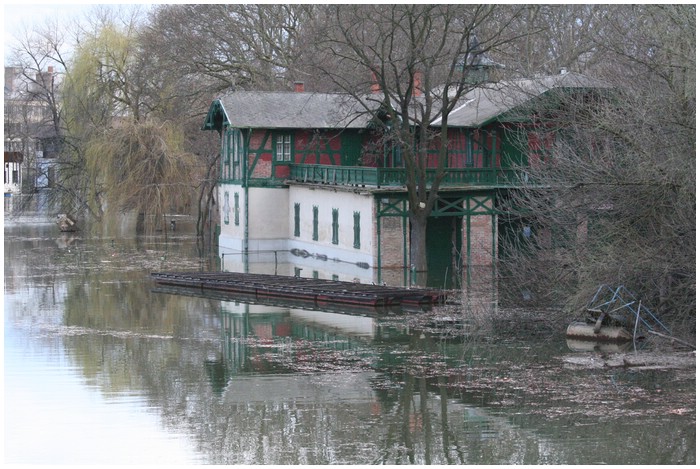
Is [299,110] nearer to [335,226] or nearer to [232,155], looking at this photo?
[232,155]

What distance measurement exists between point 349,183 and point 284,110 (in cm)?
624

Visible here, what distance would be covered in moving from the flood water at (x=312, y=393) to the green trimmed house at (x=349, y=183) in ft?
25.8

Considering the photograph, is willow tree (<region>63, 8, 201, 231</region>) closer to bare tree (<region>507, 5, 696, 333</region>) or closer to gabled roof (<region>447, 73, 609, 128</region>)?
gabled roof (<region>447, 73, 609, 128</region>)

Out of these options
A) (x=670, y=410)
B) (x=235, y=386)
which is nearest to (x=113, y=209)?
(x=235, y=386)

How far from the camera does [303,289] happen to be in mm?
31312

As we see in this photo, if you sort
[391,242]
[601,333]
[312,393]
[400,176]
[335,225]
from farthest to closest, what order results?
[335,225]
[391,242]
[400,176]
[601,333]
[312,393]

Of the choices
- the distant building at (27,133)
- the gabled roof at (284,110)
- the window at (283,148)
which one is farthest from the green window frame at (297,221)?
the distant building at (27,133)

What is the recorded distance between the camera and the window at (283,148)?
44219mm

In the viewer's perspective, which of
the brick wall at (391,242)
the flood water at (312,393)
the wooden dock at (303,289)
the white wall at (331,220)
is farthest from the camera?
the white wall at (331,220)

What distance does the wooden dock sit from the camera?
97.1 feet

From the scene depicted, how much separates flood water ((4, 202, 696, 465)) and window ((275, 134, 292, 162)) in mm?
14558

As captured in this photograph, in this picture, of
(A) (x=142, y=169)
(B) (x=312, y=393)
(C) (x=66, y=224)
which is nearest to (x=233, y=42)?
(A) (x=142, y=169)

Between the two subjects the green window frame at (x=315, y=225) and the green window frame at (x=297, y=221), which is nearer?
the green window frame at (x=315, y=225)

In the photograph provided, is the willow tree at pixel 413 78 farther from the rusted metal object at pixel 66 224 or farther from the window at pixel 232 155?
the rusted metal object at pixel 66 224
